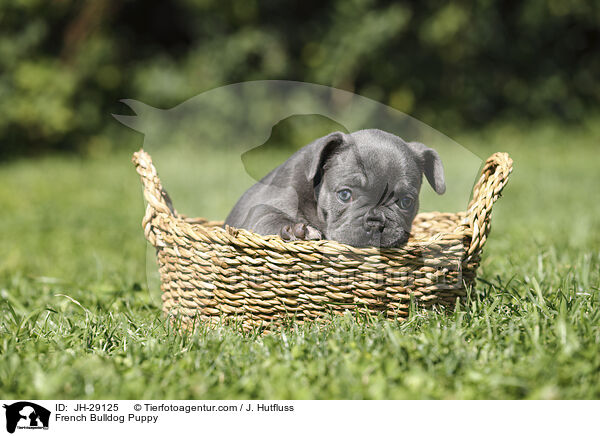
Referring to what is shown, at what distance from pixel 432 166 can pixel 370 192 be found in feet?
1.23

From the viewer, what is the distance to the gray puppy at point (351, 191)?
2469 millimetres

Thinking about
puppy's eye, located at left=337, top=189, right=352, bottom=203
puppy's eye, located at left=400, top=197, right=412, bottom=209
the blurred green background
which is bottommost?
puppy's eye, located at left=400, top=197, right=412, bottom=209

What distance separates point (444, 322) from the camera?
2246 mm

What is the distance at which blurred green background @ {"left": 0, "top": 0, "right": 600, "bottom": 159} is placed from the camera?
23.8 ft

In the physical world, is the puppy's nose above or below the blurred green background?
below

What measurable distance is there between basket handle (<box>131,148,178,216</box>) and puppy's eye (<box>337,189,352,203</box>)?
835 millimetres

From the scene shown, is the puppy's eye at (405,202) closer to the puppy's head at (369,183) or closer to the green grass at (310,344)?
the puppy's head at (369,183)

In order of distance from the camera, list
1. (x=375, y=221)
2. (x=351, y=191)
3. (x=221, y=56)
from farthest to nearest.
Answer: (x=221, y=56) < (x=351, y=191) < (x=375, y=221)

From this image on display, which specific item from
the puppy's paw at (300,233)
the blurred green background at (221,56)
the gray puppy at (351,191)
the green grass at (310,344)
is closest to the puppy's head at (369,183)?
the gray puppy at (351,191)
